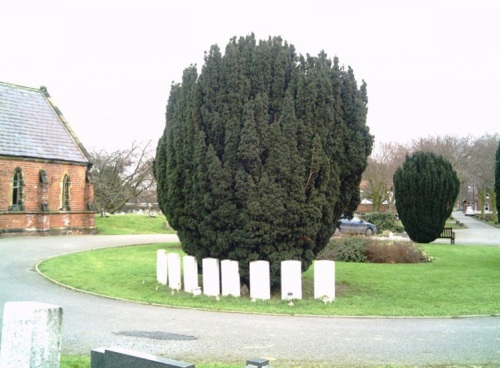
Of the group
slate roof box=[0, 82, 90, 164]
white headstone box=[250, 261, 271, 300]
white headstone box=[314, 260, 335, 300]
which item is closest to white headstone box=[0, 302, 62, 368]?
white headstone box=[250, 261, 271, 300]

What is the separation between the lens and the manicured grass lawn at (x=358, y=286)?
1045 cm

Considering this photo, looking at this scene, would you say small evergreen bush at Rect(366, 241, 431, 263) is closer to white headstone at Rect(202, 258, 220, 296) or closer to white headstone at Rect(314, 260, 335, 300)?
white headstone at Rect(314, 260, 335, 300)

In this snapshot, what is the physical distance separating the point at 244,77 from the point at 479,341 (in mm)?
7006

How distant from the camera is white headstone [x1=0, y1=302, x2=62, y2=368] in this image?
441 cm

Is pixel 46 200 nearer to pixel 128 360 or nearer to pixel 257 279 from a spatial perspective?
pixel 257 279

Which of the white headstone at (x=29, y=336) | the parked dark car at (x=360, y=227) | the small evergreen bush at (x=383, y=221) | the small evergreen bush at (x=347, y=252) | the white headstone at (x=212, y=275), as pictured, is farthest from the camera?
the small evergreen bush at (x=383, y=221)

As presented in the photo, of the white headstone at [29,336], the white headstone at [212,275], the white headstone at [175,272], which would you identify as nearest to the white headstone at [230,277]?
the white headstone at [212,275]

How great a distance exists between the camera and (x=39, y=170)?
32.9 metres

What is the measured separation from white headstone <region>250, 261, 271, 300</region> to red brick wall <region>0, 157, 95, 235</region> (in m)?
24.1

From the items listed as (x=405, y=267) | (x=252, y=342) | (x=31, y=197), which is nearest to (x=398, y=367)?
(x=252, y=342)

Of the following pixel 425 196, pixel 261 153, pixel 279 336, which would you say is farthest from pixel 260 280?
pixel 425 196

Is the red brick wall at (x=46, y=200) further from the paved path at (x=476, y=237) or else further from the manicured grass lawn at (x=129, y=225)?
the paved path at (x=476, y=237)

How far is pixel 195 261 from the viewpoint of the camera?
39.0 ft

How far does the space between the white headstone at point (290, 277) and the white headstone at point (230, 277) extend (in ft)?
3.45
